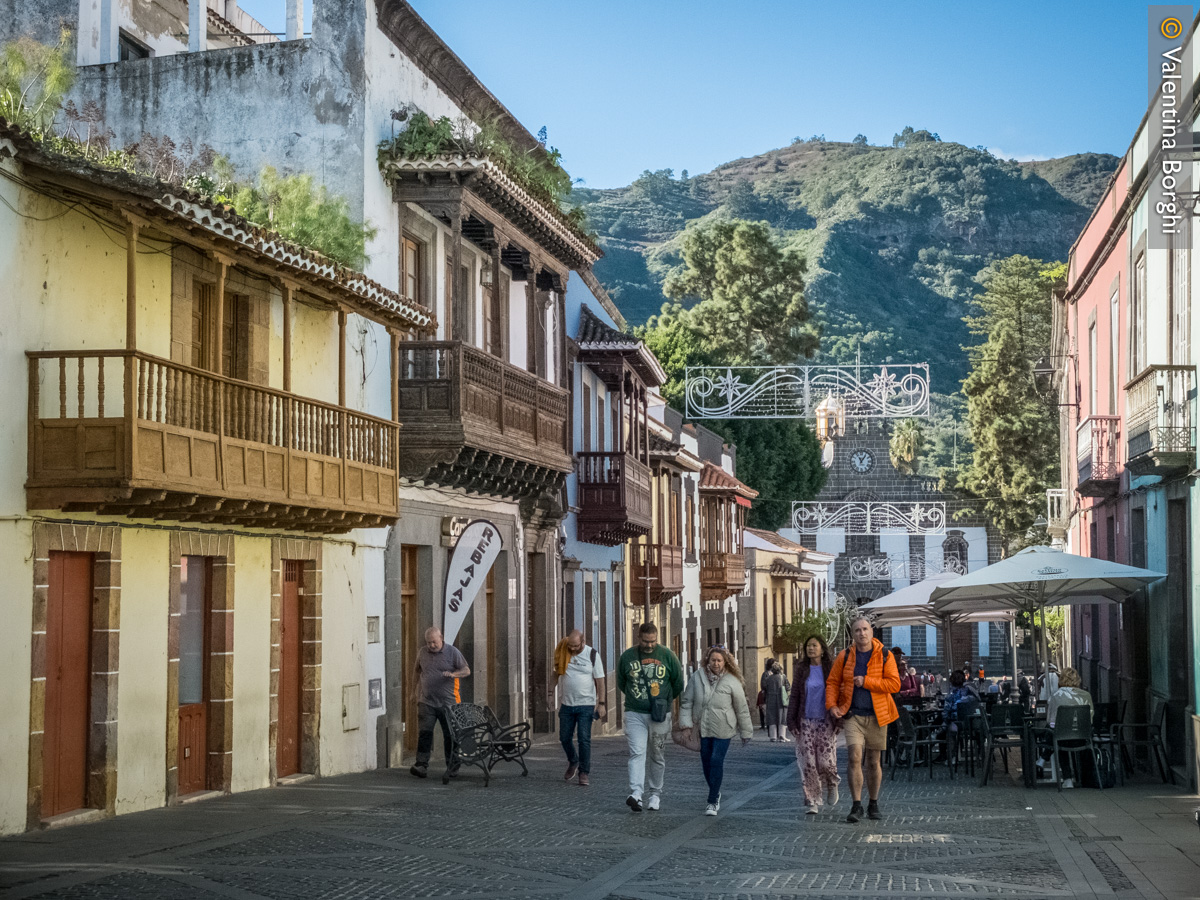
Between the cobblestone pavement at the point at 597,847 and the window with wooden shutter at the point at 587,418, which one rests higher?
the window with wooden shutter at the point at 587,418

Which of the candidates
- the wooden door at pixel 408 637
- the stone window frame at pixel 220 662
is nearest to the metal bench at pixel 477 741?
the stone window frame at pixel 220 662

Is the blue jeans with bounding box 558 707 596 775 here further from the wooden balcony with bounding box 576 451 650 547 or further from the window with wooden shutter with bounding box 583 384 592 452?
the window with wooden shutter with bounding box 583 384 592 452

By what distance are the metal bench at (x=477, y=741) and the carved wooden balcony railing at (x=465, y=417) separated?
141 inches

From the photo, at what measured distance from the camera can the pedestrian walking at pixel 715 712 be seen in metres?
14.6

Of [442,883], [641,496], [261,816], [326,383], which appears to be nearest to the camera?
[442,883]

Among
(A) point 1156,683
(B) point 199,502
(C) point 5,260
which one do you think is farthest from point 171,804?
(A) point 1156,683

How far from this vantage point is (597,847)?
40.0ft

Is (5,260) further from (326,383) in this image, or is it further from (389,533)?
(389,533)

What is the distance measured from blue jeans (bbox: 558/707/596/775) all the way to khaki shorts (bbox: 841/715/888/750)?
3833 mm

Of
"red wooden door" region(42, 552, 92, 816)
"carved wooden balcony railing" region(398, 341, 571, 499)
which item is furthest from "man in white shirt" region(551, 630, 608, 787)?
"red wooden door" region(42, 552, 92, 816)

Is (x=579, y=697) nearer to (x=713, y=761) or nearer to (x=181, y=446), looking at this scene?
(x=713, y=761)

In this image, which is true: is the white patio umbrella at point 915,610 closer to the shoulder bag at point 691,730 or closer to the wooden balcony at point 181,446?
the shoulder bag at point 691,730

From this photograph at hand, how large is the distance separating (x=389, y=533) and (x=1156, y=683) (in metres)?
9.89

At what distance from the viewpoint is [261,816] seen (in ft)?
45.9
